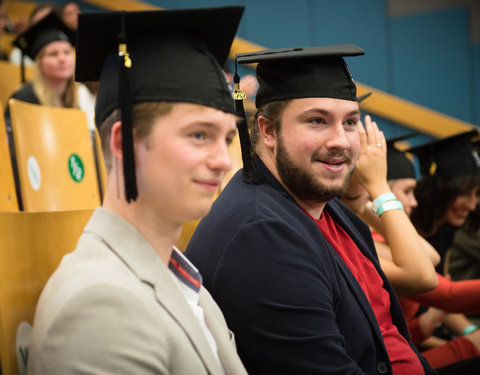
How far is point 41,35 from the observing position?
3746 mm

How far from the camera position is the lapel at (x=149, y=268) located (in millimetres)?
919

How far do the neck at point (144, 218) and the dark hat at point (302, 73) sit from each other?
0.69m

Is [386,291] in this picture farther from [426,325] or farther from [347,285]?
[426,325]

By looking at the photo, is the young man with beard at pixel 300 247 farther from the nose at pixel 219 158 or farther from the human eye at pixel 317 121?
the nose at pixel 219 158

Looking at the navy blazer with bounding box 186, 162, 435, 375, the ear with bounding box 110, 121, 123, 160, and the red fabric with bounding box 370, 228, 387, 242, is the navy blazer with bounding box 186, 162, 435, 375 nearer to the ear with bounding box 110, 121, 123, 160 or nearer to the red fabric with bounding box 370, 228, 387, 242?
the ear with bounding box 110, 121, 123, 160

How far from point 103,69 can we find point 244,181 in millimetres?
600

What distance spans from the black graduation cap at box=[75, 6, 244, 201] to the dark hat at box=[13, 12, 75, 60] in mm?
2884

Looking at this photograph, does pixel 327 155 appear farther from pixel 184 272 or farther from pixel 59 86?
pixel 59 86

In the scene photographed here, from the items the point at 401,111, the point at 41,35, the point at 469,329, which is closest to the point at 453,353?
the point at 469,329

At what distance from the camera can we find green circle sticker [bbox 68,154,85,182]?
2.60 m

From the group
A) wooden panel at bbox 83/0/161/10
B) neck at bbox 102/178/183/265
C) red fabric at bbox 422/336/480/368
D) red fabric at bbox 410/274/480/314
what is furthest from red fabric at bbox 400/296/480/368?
wooden panel at bbox 83/0/161/10

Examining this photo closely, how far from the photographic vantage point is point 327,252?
144 cm

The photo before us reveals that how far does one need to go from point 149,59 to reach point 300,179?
703mm

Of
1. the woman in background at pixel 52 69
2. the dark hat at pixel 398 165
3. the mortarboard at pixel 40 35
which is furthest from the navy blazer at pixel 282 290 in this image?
the mortarboard at pixel 40 35
